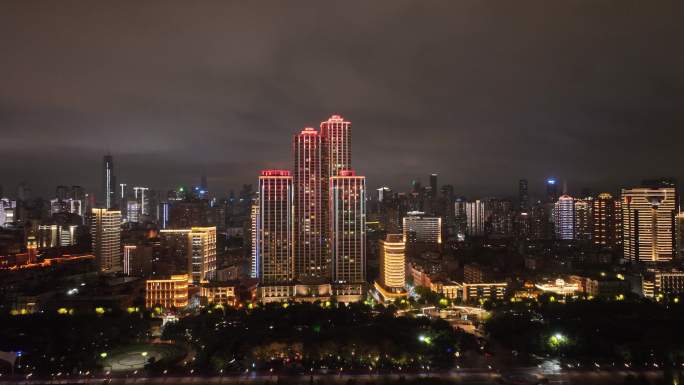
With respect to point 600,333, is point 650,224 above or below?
above

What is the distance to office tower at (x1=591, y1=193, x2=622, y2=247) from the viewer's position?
33.3m

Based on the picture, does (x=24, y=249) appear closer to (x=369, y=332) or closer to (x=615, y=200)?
(x=369, y=332)

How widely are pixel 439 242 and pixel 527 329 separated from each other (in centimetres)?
2398

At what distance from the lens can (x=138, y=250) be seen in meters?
28.2

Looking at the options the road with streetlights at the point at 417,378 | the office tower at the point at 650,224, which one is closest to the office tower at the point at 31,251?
the road with streetlights at the point at 417,378

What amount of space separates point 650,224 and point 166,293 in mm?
26240

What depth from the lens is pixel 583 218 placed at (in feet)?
126

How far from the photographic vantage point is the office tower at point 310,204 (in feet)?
77.5

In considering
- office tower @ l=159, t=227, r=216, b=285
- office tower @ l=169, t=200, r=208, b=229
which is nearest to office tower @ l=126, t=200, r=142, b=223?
office tower @ l=169, t=200, r=208, b=229

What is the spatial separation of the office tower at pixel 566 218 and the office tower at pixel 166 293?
3117cm

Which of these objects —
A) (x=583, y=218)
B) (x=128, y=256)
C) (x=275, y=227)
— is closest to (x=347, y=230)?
(x=275, y=227)

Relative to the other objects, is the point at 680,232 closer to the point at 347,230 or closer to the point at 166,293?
the point at 347,230

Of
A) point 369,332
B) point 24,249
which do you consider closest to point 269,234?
point 369,332

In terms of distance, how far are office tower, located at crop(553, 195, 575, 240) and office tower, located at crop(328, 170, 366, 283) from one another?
23699 millimetres
